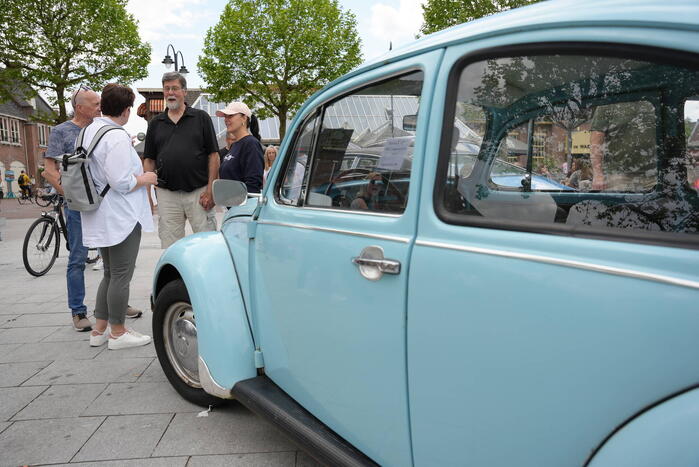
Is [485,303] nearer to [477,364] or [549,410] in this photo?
[477,364]

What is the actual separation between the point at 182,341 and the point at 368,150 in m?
1.80

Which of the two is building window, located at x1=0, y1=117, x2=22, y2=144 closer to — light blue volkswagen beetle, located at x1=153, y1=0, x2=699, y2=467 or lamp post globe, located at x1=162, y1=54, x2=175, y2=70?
lamp post globe, located at x1=162, y1=54, x2=175, y2=70

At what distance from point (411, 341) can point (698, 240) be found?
30.9 inches

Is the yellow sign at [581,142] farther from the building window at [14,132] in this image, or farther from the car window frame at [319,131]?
the building window at [14,132]

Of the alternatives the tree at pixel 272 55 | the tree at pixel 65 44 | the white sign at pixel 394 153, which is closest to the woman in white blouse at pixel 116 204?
the white sign at pixel 394 153

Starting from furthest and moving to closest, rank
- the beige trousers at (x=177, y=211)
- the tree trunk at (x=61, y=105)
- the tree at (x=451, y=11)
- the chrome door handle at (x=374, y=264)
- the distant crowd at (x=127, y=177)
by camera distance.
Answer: the tree trunk at (x=61, y=105)
the tree at (x=451, y=11)
the beige trousers at (x=177, y=211)
the distant crowd at (x=127, y=177)
the chrome door handle at (x=374, y=264)

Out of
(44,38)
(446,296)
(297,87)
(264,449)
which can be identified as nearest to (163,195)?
(264,449)

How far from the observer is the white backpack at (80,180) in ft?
12.2

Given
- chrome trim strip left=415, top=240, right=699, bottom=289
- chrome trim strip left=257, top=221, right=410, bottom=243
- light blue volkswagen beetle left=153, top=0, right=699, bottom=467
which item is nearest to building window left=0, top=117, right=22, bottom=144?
chrome trim strip left=257, top=221, right=410, bottom=243

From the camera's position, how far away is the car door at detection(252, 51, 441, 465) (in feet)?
5.60

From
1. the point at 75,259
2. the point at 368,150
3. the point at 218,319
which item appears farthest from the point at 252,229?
the point at 75,259

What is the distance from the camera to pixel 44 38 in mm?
22828

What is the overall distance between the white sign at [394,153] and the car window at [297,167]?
1.82ft

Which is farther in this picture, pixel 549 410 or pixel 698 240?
pixel 549 410
